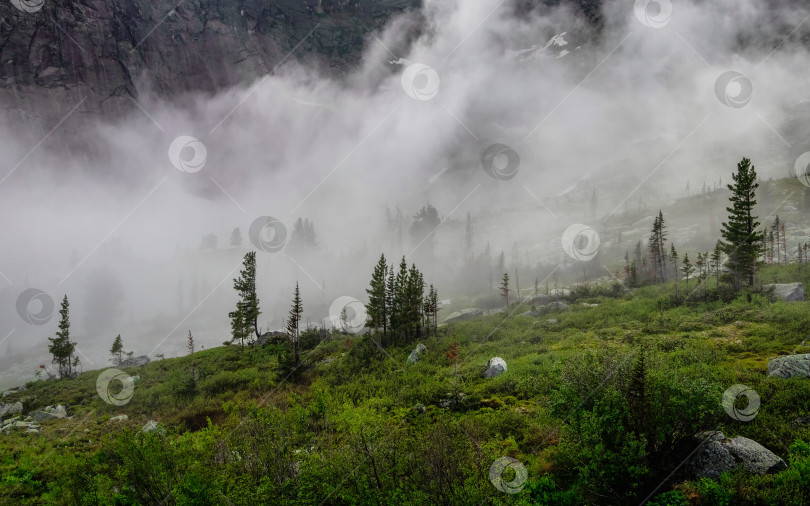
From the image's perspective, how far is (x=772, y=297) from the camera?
164 ft

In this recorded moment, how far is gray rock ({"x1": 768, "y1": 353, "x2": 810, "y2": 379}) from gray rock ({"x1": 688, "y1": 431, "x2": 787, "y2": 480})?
11.9m

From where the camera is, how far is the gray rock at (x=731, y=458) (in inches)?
565

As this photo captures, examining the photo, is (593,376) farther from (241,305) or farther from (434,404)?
(241,305)

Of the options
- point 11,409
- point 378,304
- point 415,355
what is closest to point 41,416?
point 11,409

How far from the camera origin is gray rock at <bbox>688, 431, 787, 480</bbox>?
1435cm

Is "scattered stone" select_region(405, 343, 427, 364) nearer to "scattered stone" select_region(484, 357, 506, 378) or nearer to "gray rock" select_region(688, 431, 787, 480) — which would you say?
"scattered stone" select_region(484, 357, 506, 378)

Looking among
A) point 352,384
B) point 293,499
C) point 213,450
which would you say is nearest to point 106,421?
point 352,384

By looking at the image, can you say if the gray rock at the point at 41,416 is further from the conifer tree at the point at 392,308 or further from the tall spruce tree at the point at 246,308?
the conifer tree at the point at 392,308

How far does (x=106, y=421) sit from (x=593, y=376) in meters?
49.2

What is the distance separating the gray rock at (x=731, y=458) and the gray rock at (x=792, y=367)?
1193cm

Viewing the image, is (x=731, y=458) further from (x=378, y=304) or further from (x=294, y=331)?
(x=294, y=331)

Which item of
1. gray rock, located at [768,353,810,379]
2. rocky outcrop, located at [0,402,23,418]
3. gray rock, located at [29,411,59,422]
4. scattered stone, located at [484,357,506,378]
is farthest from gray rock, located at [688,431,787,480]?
rocky outcrop, located at [0,402,23,418]

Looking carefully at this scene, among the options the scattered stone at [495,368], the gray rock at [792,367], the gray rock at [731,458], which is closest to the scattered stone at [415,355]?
the scattered stone at [495,368]

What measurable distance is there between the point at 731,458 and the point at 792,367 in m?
14.5
